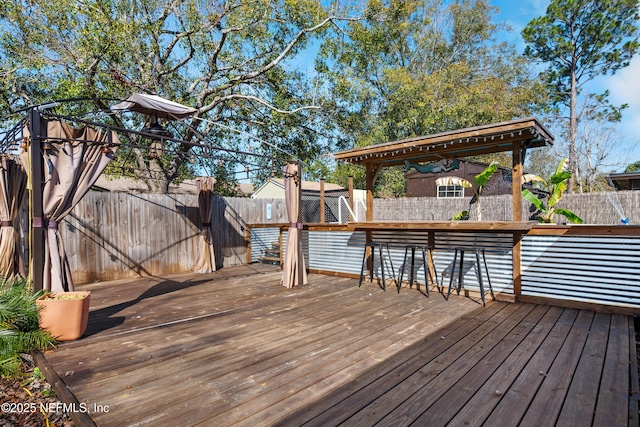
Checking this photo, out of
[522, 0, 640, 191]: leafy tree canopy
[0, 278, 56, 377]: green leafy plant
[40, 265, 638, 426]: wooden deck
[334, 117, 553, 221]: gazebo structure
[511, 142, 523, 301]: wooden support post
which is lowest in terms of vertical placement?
[40, 265, 638, 426]: wooden deck

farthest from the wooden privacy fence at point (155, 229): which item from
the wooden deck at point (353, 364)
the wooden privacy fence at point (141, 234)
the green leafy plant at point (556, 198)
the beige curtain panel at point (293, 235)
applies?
the green leafy plant at point (556, 198)

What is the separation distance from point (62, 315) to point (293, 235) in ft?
10.7

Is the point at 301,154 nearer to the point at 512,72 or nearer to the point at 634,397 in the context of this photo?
the point at 634,397

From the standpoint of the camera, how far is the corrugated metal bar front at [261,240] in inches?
351

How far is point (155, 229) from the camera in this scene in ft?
23.7

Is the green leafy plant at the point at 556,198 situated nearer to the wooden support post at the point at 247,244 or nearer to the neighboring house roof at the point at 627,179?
the wooden support post at the point at 247,244

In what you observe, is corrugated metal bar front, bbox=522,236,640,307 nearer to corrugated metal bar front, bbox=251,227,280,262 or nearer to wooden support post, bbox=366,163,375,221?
wooden support post, bbox=366,163,375,221

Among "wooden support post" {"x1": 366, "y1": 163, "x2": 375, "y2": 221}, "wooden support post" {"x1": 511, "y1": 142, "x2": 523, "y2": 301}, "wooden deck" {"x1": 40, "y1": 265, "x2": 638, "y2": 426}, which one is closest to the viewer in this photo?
"wooden deck" {"x1": 40, "y1": 265, "x2": 638, "y2": 426}

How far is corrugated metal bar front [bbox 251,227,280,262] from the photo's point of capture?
891 centimetres

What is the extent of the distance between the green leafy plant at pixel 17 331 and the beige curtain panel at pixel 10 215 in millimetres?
2267

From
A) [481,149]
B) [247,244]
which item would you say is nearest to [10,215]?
[247,244]

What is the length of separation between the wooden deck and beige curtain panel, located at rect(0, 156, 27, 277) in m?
1.75

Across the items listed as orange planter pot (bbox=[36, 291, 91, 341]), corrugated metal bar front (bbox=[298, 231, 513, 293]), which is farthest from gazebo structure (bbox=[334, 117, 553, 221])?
orange planter pot (bbox=[36, 291, 91, 341])

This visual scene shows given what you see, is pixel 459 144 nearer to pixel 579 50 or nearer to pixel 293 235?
pixel 293 235
